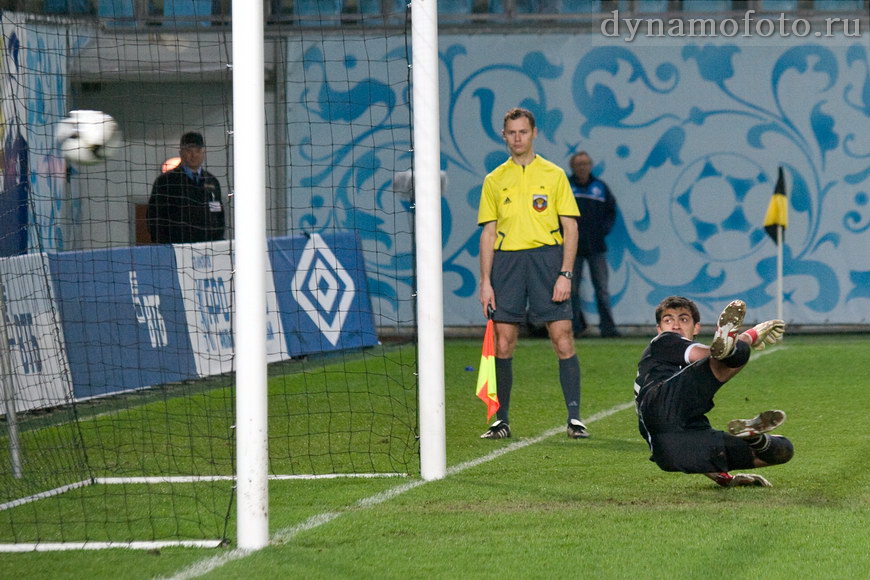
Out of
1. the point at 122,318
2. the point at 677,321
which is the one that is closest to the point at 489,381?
the point at 677,321

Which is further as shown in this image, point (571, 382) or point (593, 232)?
point (593, 232)

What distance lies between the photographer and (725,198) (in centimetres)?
1845

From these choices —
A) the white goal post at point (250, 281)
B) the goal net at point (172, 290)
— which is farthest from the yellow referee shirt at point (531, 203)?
the white goal post at point (250, 281)

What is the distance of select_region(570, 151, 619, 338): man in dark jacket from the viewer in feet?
58.1

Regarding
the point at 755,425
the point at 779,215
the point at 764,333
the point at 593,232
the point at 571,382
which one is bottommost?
the point at 571,382

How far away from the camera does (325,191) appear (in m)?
18.7

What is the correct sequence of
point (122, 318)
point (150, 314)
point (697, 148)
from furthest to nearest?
1. point (697, 148)
2. point (150, 314)
3. point (122, 318)

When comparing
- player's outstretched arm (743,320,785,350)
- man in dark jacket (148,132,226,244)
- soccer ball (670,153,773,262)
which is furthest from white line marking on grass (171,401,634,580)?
soccer ball (670,153,773,262)

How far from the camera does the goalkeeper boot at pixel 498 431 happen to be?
334 inches

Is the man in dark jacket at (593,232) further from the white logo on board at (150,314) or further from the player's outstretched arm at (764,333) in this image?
the player's outstretched arm at (764,333)

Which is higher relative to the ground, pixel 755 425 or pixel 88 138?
pixel 88 138

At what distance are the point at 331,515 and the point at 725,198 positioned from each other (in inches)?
530

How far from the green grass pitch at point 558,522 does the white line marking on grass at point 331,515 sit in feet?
0.04

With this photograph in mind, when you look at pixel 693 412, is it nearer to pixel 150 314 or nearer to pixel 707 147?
pixel 150 314
